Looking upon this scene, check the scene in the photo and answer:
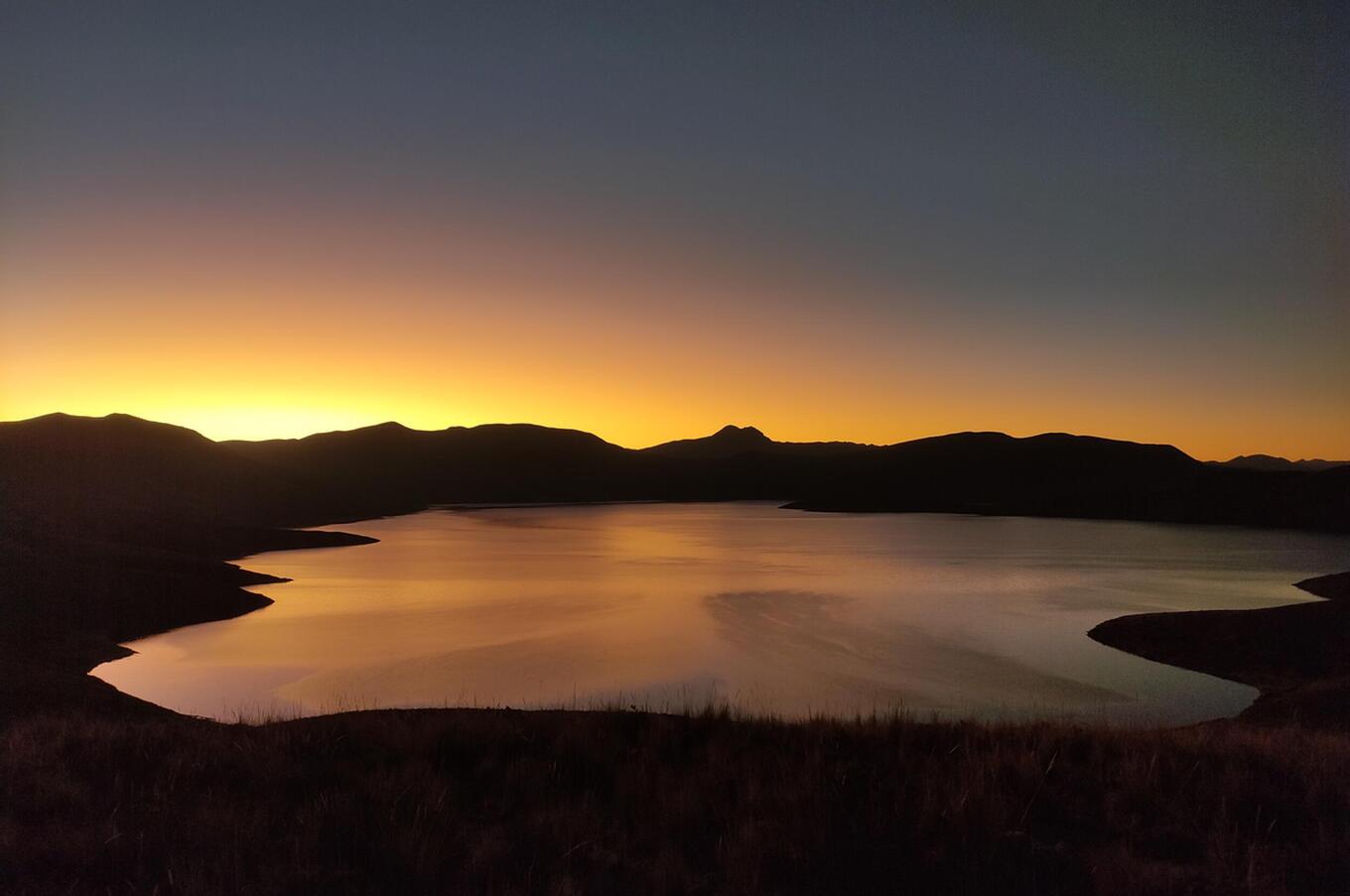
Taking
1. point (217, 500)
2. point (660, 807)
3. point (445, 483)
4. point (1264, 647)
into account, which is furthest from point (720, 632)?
point (445, 483)

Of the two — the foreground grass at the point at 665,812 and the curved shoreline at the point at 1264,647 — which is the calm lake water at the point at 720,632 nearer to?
the curved shoreline at the point at 1264,647

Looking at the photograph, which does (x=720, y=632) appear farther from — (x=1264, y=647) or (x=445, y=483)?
(x=445, y=483)

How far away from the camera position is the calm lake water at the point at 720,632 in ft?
61.6

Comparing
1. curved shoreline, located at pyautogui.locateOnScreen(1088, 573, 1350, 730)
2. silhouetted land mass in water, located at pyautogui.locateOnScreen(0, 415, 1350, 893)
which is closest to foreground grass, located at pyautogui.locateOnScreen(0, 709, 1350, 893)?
silhouetted land mass in water, located at pyautogui.locateOnScreen(0, 415, 1350, 893)

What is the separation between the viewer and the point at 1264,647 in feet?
71.3

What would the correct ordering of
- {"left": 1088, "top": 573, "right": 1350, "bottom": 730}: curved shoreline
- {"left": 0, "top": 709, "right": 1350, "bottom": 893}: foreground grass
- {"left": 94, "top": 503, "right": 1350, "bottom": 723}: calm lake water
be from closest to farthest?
{"left": 0, "top": 709, "right": 1350, "bottom": 893}: foreground grass
{"left": 1088, "top": 573, "right": 1350, "bottom": 730}: curved shoreline
{"left": 94, "top": 503, "right": 1350, "bottom": 723}: calm lake water

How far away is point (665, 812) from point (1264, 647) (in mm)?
22385

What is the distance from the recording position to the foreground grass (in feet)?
15.3

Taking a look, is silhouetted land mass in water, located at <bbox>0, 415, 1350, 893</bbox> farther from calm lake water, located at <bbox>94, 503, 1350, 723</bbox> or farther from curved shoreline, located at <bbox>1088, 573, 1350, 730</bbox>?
curved shoreline, located at <bbox>1088, 573, 1350, 730</bbox>

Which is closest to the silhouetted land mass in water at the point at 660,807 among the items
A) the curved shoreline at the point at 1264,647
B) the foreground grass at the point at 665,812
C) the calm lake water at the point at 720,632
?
the foreground grass at the point at 665,812

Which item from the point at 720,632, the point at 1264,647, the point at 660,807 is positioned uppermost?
the point at 660,807

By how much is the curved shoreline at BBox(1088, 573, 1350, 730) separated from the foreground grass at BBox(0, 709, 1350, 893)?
1134 cm

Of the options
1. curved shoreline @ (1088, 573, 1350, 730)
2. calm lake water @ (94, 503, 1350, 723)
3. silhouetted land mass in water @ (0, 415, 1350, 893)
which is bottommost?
calm lake water @ (94, 503, 1350, 723)

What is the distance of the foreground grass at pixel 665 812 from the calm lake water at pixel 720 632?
5.60 meters
